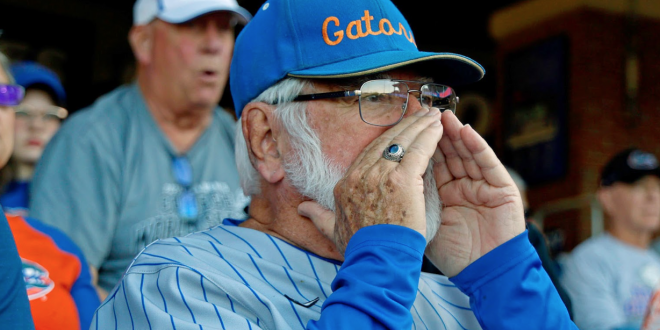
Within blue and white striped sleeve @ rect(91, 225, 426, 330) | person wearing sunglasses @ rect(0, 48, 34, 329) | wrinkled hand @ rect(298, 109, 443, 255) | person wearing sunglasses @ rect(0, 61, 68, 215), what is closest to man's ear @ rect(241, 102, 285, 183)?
wrinkled hand @ rect(298, 109, 443, 255)

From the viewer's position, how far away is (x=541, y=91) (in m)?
7.69

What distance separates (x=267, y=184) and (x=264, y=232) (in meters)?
0.14

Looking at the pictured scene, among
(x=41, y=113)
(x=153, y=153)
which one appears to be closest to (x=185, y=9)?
(x=153, y=153)

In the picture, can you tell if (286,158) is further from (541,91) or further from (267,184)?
(541,91)

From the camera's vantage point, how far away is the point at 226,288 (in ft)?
5.74

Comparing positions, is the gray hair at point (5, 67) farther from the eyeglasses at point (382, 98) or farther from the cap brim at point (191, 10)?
the cap brim at point (191, 10)

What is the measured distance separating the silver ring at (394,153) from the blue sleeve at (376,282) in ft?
0.63

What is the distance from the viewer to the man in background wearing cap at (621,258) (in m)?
4.59

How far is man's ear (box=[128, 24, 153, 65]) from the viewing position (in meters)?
4.00

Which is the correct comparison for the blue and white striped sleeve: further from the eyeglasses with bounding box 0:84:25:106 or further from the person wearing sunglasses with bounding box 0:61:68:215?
the person wearing sunglasses with bounding box 0:61:68:215

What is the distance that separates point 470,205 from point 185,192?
164cm

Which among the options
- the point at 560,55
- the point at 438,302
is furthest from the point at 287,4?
the point at 560,55

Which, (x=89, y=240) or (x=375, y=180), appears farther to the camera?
(x=89, y=240)

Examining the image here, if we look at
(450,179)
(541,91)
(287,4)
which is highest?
(287,4)
